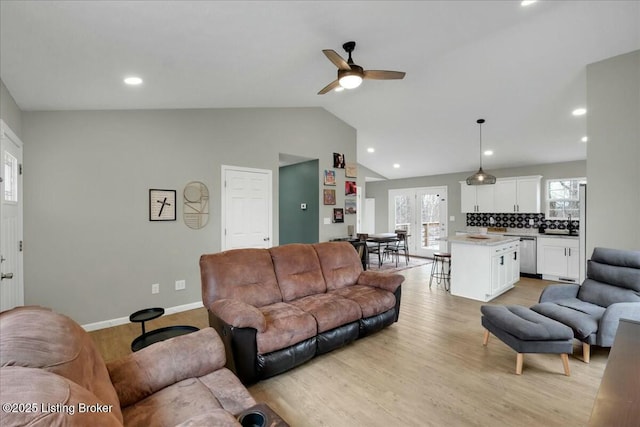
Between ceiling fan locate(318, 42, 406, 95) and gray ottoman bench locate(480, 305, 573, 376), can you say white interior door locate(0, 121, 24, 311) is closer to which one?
ceiling fan locate(318, 42, 406, 95)

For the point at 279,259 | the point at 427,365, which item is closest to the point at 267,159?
the point at 279,259

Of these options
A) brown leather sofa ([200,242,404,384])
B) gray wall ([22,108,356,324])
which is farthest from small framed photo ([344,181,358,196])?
brown leather sofa ([200,242,404,384])

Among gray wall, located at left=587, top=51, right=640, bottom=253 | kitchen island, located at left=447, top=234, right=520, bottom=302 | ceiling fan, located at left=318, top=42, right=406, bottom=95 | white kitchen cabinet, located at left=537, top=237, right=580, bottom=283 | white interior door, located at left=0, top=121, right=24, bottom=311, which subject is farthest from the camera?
white kitchen cabinet, located at left=537, top=237, right=580, bottom=283

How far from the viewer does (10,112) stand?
9.02 ft

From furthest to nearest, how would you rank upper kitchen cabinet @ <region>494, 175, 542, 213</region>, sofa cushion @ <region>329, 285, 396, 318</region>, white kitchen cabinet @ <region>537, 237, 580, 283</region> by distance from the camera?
1. upper kitchen cabinet @ <region>494, 175, 542, 213</region>
2. white kitchen cabinet @ <region>537, 237, 580, 283</region>
3. sofa cushion @ <region>329, 285, 396, 318</region>

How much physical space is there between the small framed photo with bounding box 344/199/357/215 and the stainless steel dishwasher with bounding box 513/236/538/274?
3635mm

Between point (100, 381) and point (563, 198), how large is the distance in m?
8.23

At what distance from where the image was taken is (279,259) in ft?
10.6

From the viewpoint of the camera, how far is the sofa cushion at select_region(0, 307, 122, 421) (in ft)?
3.27

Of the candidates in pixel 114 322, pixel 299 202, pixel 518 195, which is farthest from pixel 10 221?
pixel 518 195

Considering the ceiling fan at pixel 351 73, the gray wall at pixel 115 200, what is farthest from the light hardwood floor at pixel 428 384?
the ceiling fan at pixel 351 73

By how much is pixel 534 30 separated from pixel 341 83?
2151 mm

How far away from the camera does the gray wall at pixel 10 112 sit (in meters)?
2.51

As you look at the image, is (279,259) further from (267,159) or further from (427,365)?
(267,159)
